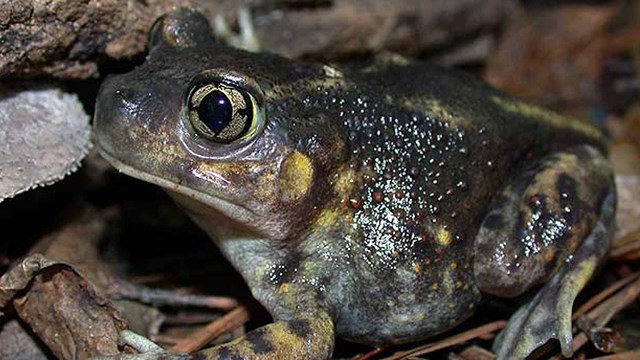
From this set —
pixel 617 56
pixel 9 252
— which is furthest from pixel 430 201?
pixel 617 56

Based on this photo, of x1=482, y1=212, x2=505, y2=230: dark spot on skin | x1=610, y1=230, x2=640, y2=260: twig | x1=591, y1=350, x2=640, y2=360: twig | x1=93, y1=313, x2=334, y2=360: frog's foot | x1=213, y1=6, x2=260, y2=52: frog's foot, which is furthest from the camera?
x1=213, y1=6, x2=260, y2=52: frog's foot

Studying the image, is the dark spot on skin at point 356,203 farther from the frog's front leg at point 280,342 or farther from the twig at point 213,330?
the twig at point 213,330

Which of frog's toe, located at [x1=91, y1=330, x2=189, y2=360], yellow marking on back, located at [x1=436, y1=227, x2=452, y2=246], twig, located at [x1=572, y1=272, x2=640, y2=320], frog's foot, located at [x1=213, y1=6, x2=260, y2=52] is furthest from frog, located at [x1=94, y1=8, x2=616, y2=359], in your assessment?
frog's foot, located at [x1=213, y1=6, x2=260, y2=52]

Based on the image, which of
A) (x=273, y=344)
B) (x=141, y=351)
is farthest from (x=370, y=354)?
(x=141, y=351)

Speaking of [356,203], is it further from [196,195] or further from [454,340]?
[454,340]

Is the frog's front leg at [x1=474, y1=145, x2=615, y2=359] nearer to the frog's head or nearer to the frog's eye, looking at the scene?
the frog's head

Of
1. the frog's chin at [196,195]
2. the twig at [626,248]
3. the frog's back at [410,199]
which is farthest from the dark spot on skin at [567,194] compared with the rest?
the frog's chin at [196,195]

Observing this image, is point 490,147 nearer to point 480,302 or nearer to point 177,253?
point 480,302
